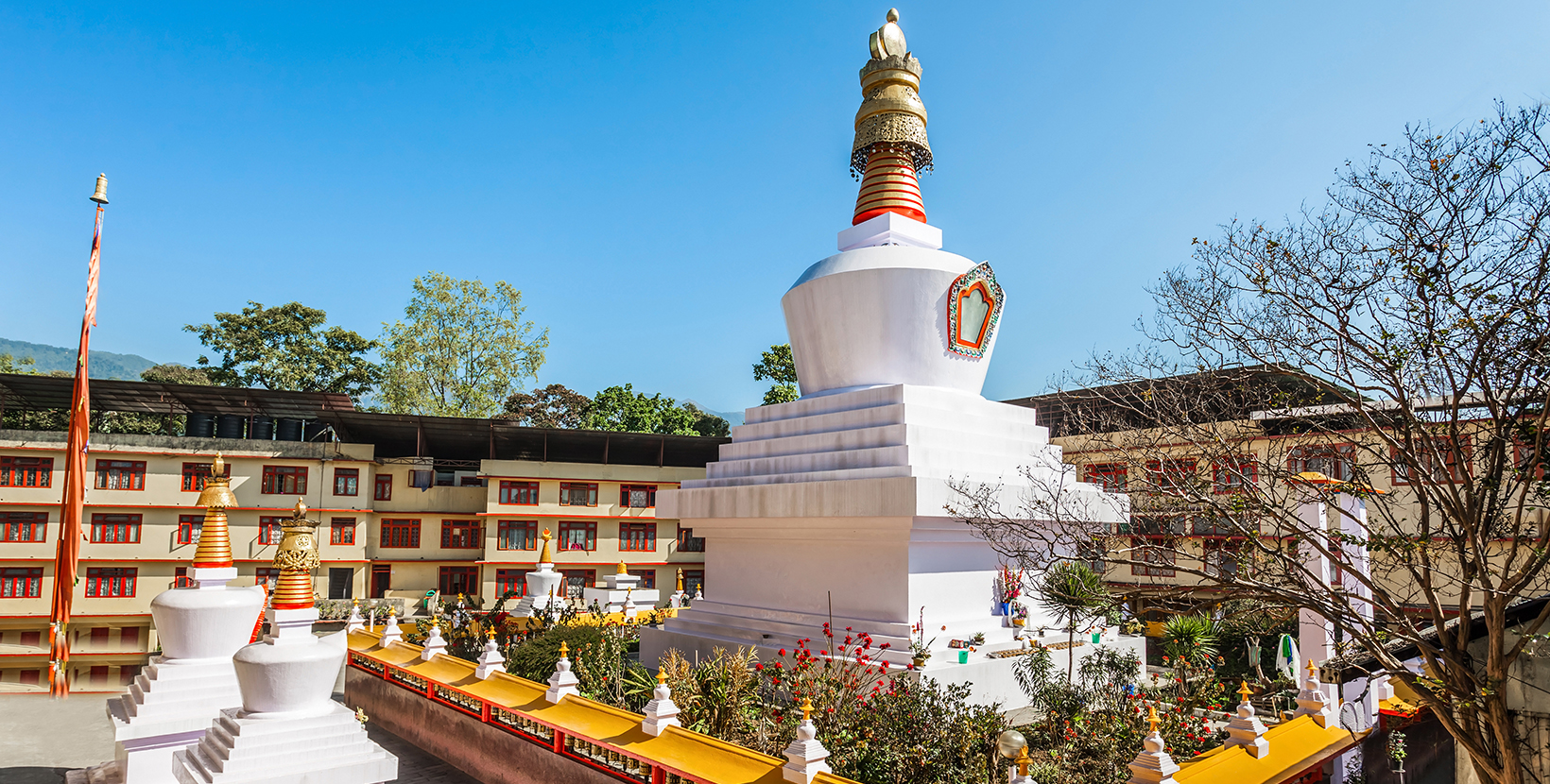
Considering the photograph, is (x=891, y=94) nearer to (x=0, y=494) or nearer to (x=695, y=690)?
(x=695, y=690)

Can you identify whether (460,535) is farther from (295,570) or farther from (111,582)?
(295,570)

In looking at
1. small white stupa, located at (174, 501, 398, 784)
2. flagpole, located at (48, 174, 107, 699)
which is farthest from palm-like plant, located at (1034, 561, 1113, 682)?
flagpole, located at (48, 174, 107, 699)

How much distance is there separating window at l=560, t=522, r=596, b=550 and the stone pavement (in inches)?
585

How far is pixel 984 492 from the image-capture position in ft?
32.9

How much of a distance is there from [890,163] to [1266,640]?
10364mm

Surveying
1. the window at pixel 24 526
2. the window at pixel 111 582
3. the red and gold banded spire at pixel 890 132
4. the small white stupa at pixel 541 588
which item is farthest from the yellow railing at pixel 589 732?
the window at pixel 24 526

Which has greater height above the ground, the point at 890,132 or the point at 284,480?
the point at 890,132

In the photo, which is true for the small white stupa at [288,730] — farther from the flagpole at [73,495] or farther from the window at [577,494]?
the window at [577,494]

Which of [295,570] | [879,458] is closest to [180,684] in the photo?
[295,570]

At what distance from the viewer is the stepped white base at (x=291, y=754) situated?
6309mm

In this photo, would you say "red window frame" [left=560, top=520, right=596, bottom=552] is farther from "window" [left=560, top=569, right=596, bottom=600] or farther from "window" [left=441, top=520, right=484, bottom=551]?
"window" [left=441, top=520, right=484, bottom=551]

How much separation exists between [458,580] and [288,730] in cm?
2381

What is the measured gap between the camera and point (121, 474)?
24.4 meters

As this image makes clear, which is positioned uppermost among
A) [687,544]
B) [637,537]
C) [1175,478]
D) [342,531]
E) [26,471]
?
[26,471]
